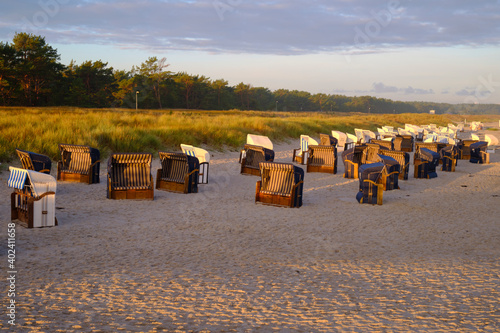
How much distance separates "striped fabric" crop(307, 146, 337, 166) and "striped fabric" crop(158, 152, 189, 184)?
6.74 m

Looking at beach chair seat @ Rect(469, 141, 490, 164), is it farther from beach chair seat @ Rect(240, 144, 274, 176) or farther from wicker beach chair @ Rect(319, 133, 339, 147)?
beach chair seat @ Rect(240, 144, 274, 176)

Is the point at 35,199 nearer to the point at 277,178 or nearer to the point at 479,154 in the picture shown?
the point at 277,178

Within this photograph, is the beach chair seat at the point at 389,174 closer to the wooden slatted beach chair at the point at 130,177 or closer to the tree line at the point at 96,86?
the wooden slatted beach chair at the point at 130,177

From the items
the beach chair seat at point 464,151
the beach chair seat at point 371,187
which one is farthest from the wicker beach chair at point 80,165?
the beach chair seat at point 464,151

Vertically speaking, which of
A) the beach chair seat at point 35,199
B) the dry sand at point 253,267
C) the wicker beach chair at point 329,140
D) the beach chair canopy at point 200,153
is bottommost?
the dry sand at point 253,267

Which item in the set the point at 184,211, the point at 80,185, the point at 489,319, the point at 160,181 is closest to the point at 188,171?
the point at 160,181

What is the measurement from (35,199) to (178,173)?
5307mm

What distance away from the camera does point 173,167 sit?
1331 centimetres

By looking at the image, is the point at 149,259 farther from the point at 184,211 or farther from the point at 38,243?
the point at 184,211

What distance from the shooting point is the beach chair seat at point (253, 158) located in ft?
54.6

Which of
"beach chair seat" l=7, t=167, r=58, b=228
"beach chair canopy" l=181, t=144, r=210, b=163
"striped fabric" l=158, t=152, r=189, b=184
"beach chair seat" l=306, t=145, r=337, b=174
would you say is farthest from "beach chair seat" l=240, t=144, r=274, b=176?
"beach chair seat" l=7, t=167, r=58, b=228

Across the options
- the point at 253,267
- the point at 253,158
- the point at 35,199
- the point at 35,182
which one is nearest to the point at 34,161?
the point at 35,182

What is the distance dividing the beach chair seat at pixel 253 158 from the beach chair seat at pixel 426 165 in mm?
6166

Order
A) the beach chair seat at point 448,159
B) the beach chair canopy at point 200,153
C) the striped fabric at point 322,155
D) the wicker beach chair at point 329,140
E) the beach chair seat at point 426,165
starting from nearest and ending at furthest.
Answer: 1. the beach chair canopy at point 200,153
2. the beach chair seat at point 426,165
3. the striped fabric at point 322,155
4. the beach chair seat at point 448,159
5. the wicker beach chair at point 329,140
